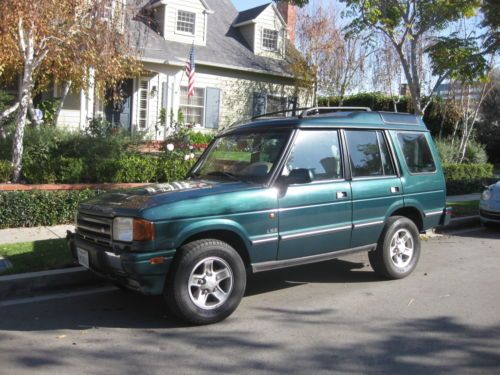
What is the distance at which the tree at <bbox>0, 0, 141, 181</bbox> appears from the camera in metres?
9.34

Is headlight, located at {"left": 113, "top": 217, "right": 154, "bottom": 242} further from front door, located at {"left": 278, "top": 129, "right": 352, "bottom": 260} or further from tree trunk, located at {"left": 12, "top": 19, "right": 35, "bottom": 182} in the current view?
tree trunk, located at {"left": 12, "top": 19, "right": 35, "bottom": 182}

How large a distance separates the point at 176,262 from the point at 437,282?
342 centimetres

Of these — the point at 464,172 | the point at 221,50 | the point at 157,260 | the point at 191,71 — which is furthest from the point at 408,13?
the point at 157,260

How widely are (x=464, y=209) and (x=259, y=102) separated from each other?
1136cm

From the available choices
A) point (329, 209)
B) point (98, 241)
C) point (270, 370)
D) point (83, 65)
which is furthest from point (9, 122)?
point (270, 370)

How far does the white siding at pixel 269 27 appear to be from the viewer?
2158 cm

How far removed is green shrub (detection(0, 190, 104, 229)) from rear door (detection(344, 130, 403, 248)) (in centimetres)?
525

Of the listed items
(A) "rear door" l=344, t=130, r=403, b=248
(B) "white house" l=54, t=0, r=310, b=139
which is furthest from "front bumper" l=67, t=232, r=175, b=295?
(B) "white house" l=54, t=0, r=310, b=139

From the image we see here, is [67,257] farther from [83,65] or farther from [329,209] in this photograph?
[83,65]

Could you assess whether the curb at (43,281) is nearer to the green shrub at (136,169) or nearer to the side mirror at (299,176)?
the side mirror at (299,176)

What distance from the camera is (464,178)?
49.8 ft

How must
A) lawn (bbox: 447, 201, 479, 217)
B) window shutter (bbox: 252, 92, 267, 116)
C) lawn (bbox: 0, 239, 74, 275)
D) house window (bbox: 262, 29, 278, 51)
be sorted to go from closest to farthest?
lawn (bbox: 0, 239, 74, 275) < lawn (bbox: 447, 201, 479, 217) < window shutter (bbox: 252, 92, 267, 116) < house window (bbox: 262, 29, 278, 51)

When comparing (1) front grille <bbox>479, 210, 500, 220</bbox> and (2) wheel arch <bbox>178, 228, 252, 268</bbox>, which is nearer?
(2) wheel arch <bbox>178, 228, 252, 268</bbox>

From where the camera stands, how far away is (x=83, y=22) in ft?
35.0
